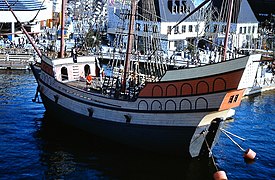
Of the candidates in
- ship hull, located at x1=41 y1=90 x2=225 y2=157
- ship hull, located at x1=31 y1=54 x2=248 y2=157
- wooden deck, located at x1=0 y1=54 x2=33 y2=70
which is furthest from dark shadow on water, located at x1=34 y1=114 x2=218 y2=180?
wooden deck, located at x1=0 y1=54 x2=33 y2=70

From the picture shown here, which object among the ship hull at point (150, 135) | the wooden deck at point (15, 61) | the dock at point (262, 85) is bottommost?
the ship hull at point (150, 135)

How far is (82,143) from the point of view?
120 ft

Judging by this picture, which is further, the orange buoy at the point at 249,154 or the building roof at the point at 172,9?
the building roof at the point at 172,9

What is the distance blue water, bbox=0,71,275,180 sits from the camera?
3111 centimetres

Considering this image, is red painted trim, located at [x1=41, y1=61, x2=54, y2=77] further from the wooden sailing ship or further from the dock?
the dock

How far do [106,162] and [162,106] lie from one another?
5426 millimetres

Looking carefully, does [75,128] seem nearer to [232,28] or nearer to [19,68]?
[19,68]

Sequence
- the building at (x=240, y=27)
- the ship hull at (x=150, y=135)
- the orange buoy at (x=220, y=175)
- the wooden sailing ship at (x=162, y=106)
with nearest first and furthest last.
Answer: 1. the orange buoy at (x=220, y=175)
2. the wooden sailing ship at (x=162, y=106)
3. the ship hull at (x=150, y=135)
4. the building at (x=240, y=27)

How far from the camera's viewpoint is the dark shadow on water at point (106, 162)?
102ft

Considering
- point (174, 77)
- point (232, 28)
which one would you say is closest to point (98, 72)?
point (174, 77)

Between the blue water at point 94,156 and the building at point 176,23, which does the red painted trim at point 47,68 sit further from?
the building at point 176,23

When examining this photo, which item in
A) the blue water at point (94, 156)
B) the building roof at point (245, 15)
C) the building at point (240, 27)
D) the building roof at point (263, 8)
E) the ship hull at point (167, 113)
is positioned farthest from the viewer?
the building roof at point (263, 8)

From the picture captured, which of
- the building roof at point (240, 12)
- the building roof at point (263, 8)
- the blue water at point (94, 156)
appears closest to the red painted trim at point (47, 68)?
the blue water at point (94, 156)

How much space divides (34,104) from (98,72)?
309 inches
